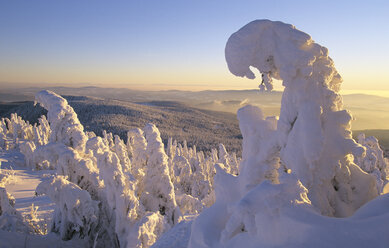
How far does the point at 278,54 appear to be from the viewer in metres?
4.59

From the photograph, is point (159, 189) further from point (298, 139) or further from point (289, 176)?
point (289, 176)

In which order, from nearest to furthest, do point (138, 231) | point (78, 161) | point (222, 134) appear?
point (138, 231), point (78, 161), point (222, 134)

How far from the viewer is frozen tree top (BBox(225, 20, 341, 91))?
173 inches

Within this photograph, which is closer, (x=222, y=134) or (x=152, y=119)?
(x=222, y=134)

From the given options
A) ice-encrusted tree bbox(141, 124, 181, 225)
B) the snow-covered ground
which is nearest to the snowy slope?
the snow-covered ground

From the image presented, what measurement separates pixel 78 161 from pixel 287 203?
9.41 metres

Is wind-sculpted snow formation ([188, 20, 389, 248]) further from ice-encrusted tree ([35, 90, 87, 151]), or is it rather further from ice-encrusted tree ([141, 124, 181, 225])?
ice-encrusted tree ([141, 124, 181, 225])

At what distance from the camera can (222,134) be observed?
121 metres

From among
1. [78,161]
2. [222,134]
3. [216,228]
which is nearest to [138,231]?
[78,161]

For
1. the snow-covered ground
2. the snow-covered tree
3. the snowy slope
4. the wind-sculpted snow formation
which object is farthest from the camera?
the snowy slope

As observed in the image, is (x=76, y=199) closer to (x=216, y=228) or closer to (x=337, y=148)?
(x=216, y=228)

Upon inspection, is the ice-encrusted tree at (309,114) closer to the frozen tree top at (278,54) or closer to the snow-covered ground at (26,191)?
the frozen tree top at (278,54)

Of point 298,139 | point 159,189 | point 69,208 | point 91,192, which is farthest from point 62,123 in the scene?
point 298,139

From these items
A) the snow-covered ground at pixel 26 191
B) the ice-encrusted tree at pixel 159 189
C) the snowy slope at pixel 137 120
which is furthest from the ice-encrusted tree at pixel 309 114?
the snowy slope at pixel 137 120
